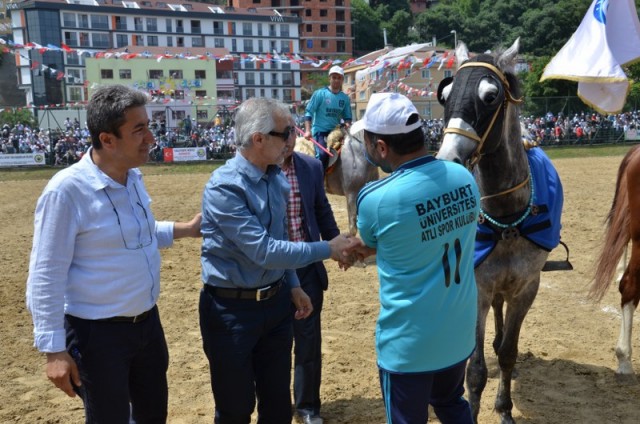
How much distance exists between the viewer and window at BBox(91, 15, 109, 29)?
79.0m

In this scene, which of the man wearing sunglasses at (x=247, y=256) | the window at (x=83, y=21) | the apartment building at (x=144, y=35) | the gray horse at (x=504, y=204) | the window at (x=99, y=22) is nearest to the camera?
the man wearing sunglasses at (x=247, y=256)

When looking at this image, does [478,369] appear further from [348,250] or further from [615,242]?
[615,242]

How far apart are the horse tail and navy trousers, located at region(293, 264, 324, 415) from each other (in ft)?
9.49

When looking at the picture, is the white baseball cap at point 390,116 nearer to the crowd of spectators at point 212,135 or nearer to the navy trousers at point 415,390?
the navy trousers at point 415,390

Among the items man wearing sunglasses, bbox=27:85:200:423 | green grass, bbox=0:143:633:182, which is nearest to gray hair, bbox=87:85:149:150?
man wearing sunglasses, bbox=27:85:200:423

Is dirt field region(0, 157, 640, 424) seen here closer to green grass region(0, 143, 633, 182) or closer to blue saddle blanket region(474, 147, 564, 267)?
blue saddle blanket region(474, 147, 564, 267)

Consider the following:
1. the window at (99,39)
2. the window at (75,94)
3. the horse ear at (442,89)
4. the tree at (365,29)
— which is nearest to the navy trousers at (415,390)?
the horse ear at (442,89)

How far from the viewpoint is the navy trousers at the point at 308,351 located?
3904mm

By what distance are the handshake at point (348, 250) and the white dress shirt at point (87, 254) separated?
2.81 ft

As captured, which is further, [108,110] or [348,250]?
[348,250]

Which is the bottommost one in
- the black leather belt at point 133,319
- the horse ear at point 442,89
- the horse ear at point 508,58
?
the black leather belt at point 133,319

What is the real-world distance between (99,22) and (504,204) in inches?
3361

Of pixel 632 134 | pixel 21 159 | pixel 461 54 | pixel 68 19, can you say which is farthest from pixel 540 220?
pixel 68 19

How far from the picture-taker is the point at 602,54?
17.0 ft
